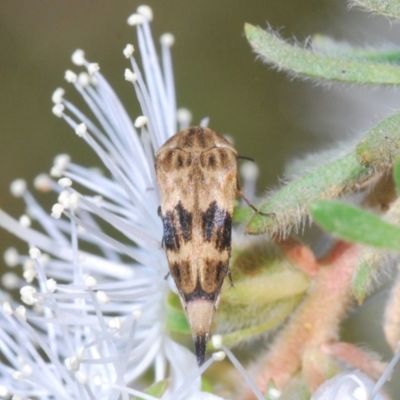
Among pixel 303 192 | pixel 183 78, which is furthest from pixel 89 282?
pixel 183 78

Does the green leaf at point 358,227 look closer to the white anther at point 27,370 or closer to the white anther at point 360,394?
the white anther at point 360,394

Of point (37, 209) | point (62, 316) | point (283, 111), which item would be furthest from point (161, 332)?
point (283, 111)

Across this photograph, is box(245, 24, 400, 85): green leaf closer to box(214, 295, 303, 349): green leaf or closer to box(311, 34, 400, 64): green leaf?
box(311, 34, 400, 64): green leaf

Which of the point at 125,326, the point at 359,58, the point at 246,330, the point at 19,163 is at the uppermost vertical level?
A: the point at 19,163

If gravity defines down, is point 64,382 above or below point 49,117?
below

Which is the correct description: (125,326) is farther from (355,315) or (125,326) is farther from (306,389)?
(355,315)
